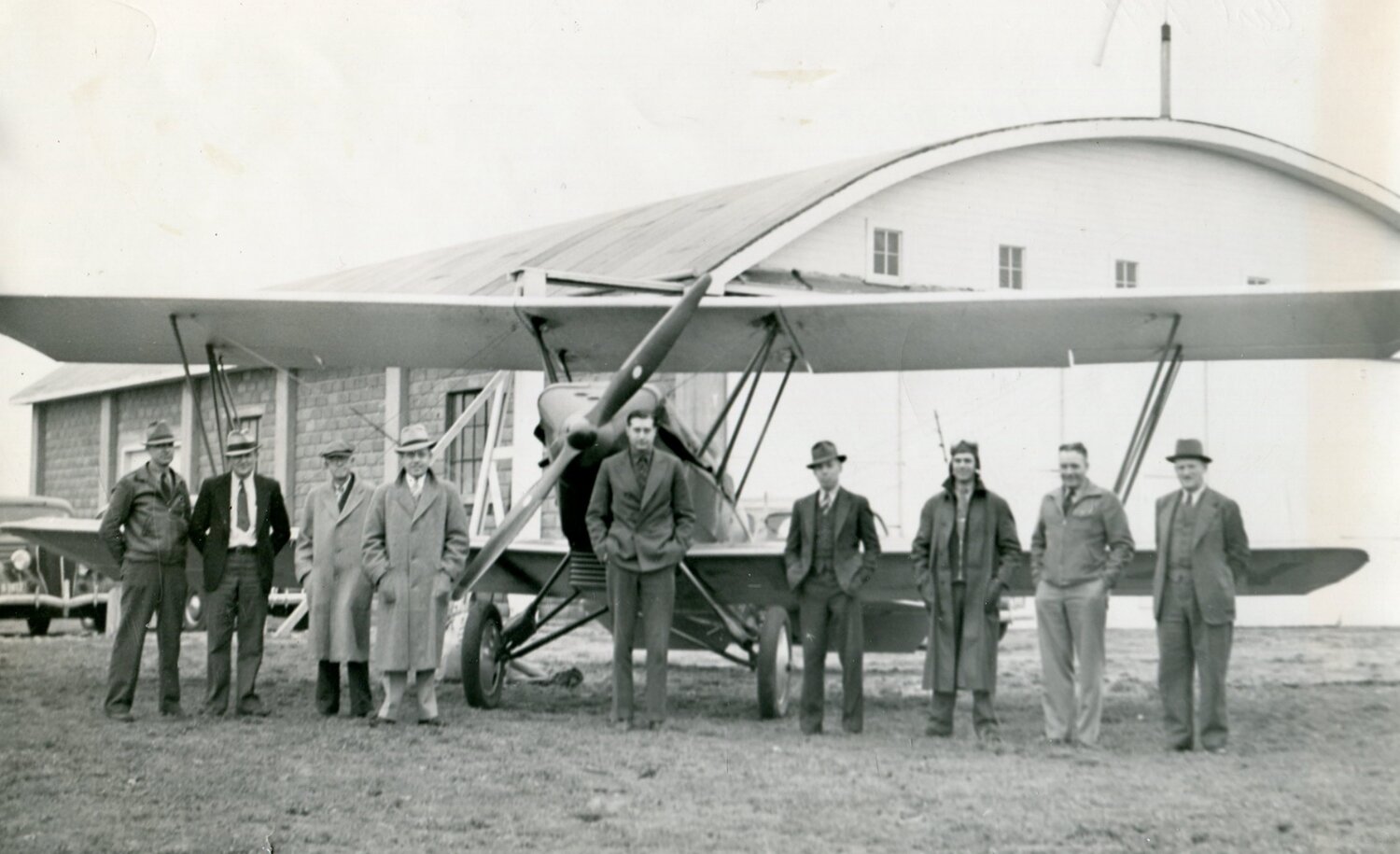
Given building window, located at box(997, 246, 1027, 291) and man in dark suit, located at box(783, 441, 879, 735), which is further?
building window, located at box(997, 246, 1027, 291)

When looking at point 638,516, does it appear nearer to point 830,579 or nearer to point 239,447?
point 830,579

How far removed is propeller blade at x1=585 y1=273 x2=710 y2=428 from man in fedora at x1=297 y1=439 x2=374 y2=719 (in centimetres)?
164

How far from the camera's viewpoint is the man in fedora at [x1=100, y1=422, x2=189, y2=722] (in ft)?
27.0

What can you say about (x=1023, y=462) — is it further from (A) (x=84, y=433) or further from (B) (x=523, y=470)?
(A) (x=84, y=433)

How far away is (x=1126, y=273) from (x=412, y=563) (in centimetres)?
1333

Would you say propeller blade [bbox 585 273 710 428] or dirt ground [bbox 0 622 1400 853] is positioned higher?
propeller blade [bbox 585 273 710 428]

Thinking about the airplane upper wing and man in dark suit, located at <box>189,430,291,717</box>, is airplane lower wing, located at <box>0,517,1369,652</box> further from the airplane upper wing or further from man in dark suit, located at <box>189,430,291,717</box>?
man in dark suit, located at <box>189,430,291,717</box>

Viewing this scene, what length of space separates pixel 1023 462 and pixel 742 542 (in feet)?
27.1

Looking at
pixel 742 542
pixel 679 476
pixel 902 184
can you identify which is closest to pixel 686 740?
pixel 679 476

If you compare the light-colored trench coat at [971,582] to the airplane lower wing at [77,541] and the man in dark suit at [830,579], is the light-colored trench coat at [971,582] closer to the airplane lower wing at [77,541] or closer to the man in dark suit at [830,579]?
the man in dark suit at [830,579]

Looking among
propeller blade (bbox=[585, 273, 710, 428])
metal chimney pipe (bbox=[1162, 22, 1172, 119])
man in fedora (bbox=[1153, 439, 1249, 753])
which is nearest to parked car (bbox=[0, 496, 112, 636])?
propeller blade (bbox=[585, 273, 710, 428])

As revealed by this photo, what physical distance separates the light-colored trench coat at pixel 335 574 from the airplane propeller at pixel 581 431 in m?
0.68

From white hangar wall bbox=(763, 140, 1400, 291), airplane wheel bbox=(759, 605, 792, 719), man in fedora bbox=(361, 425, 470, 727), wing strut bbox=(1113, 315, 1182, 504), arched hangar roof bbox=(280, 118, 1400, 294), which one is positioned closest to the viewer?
man in fedora bbox=(361, 425, 470, 727)

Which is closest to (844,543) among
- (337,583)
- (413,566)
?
(413,566)
